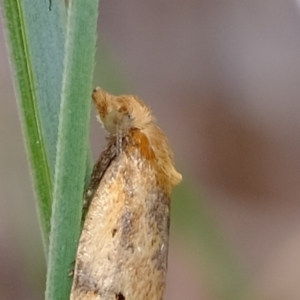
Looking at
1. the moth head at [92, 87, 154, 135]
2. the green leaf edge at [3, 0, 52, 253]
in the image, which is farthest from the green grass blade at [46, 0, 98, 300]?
the moth head at [92, 87, 154, 135]

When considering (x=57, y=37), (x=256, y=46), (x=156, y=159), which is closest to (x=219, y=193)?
(x=256, y=46)

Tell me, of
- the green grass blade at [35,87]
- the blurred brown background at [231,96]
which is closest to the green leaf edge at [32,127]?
the green grass blade at [35,87]

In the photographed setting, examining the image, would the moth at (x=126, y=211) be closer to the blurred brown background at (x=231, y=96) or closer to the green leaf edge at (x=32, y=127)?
the green leaf edge at (x=32, y=127)

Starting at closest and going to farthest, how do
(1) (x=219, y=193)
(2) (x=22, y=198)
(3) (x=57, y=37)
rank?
(3) (x=57, y=37), (2) (x=22, y=198), (1) (x=219, y=193)

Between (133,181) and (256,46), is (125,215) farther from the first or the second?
(256,46)

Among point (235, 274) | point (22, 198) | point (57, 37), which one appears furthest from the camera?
point (22, 198)

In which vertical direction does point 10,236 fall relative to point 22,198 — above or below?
below
